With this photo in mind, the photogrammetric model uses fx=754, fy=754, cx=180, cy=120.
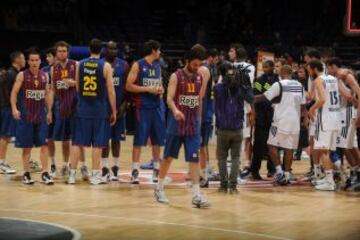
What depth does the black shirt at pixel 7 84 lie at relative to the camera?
11906 millimetres

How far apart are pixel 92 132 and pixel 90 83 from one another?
27.4 inches

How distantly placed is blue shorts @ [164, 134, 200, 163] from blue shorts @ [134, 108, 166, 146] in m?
1.49

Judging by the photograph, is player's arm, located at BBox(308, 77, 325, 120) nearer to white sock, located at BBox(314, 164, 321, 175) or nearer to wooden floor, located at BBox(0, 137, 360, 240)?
white sock, located at BBox(314, 164, 321, 175)

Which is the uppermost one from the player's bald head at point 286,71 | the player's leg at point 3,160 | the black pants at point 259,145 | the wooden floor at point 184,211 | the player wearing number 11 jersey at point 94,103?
the player's bald head at point 286,71

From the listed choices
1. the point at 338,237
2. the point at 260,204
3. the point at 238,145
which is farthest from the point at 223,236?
the point at 238,145

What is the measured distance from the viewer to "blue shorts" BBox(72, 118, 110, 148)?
1055 cm

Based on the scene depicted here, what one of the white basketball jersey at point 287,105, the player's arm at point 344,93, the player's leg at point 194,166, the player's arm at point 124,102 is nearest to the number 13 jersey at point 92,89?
the player's arm at point 124,102

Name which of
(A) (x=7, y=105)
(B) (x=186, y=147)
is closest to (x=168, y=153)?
(B) (x=186, y=147)

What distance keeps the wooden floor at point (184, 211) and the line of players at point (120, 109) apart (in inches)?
19.9

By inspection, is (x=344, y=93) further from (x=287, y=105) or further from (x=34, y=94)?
(x=34, y=94)

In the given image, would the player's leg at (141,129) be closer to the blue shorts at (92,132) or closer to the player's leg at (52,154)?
the blue shorts at (92,132)

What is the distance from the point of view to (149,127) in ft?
35.0

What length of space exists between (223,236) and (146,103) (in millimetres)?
3639

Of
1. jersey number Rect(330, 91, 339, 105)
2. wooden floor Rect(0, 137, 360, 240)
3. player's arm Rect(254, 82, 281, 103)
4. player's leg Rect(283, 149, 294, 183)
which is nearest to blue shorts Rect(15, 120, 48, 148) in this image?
wooden floor Rect(0, 137, 360, 240)
